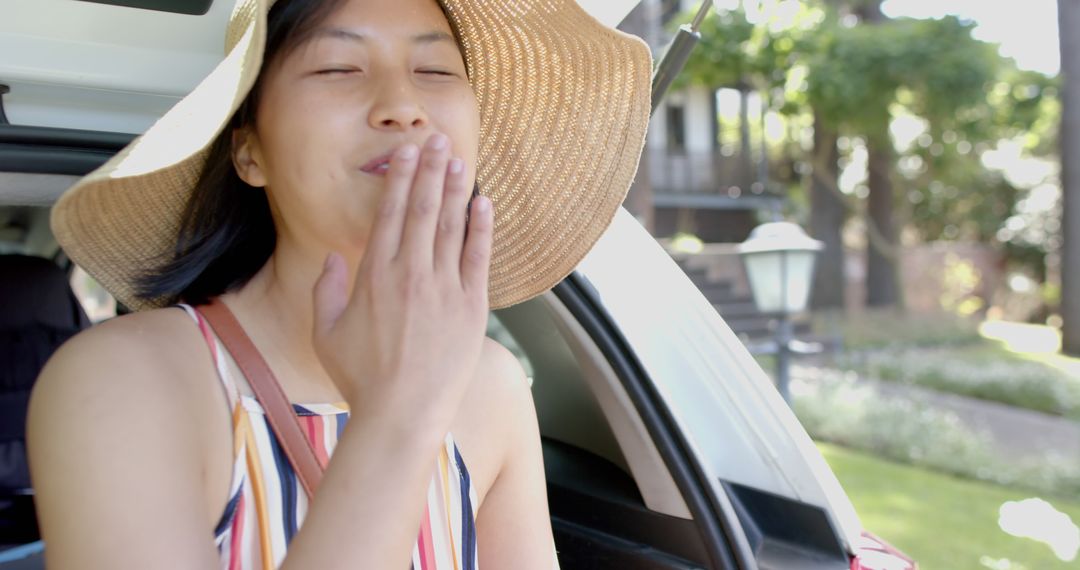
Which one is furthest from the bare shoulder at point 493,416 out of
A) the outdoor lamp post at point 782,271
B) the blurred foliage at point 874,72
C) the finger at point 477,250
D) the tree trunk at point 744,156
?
the tree trunk at point 744,156

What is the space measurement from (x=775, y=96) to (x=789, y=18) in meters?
3.03

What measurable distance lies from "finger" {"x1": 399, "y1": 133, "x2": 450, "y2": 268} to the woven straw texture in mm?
509

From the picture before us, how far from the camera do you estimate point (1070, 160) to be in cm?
1320

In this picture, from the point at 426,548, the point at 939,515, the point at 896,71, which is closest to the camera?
the point at 426,548

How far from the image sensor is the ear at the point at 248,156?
1.32 metres

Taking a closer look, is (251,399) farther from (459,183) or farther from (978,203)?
(978,203)

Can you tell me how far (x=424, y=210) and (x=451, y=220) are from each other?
0.10 ft

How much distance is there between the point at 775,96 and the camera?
596 inches

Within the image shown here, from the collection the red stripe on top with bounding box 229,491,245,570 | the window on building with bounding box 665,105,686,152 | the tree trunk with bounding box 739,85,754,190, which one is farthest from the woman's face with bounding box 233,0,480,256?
the window on building with bounding box 665,105,686,152

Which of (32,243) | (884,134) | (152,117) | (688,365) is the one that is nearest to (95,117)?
(152,117)

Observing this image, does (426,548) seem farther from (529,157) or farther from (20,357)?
(20,357)

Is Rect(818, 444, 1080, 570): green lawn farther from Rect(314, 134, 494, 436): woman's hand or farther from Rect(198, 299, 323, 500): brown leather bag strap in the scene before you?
Rect(314, 134, 494, 436): woman's hand

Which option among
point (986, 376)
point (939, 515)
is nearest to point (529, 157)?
point (939, 515)

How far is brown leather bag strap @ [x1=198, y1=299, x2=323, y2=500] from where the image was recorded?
123 centimetres
